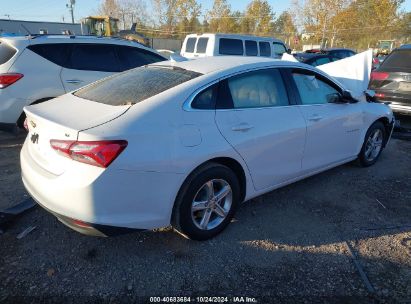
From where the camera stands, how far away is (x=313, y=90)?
4.11 meters

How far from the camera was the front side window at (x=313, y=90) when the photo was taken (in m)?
3.92

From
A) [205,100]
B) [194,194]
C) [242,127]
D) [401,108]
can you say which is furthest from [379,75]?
[194,194]

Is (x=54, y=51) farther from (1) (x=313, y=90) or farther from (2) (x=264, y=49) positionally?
(2) (x=264, y=49)

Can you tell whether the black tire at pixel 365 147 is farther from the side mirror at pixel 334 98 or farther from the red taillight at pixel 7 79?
the red taillight at pixel 7 79

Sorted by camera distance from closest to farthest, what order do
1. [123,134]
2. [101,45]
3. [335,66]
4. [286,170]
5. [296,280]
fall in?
[123,134], [296,280], [286,170], [101,45], [335,66]

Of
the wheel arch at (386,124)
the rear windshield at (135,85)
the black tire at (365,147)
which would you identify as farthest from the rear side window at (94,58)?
the wheel arch at (386,124)

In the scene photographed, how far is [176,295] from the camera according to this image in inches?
102

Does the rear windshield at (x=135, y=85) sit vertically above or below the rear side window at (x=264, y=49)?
above

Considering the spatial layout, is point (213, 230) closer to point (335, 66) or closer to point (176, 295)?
point (176, 295)

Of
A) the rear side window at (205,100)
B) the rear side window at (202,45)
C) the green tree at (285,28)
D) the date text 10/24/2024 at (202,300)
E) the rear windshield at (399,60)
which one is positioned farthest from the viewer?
the green tree at (285,28)

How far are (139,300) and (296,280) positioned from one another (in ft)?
3.95

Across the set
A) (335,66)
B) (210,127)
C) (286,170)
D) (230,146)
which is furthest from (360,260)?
(335,66)

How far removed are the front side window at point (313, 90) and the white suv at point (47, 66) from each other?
11.8 feet

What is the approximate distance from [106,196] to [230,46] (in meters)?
10.8
